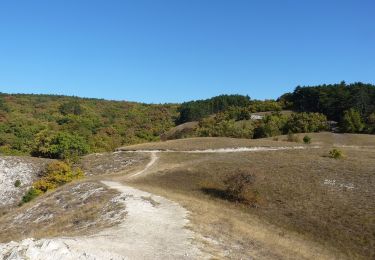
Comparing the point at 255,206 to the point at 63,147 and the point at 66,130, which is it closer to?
the point at 63,147

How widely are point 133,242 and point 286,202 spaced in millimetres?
21209

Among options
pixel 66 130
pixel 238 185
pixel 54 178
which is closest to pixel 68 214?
pixel 238 185

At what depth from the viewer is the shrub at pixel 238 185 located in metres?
39.4

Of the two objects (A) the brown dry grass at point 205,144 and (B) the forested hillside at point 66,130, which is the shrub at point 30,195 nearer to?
(A) the brown dry grass at point 205,144

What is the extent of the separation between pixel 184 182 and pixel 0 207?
94.5 feet

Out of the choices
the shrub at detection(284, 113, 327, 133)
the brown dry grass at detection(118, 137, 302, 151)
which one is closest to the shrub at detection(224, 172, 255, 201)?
the brown dry grass at detection(118, 137, 302, 151)

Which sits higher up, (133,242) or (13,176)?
(133,242)

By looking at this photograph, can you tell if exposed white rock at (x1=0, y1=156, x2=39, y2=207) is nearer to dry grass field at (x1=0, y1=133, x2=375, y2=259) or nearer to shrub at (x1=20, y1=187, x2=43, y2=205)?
shrub at (x1=20, y1=187, x2=43, y2=205)

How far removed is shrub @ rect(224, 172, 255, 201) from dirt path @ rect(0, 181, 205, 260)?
950 cm

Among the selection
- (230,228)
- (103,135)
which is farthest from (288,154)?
(103,135)

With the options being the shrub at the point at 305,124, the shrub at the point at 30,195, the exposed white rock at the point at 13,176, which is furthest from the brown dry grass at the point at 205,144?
the shrub at the point at 305,124

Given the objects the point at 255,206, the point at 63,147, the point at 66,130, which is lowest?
the point at 255,206

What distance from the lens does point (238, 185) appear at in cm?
4016

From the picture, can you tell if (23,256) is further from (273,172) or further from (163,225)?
(273,172)
